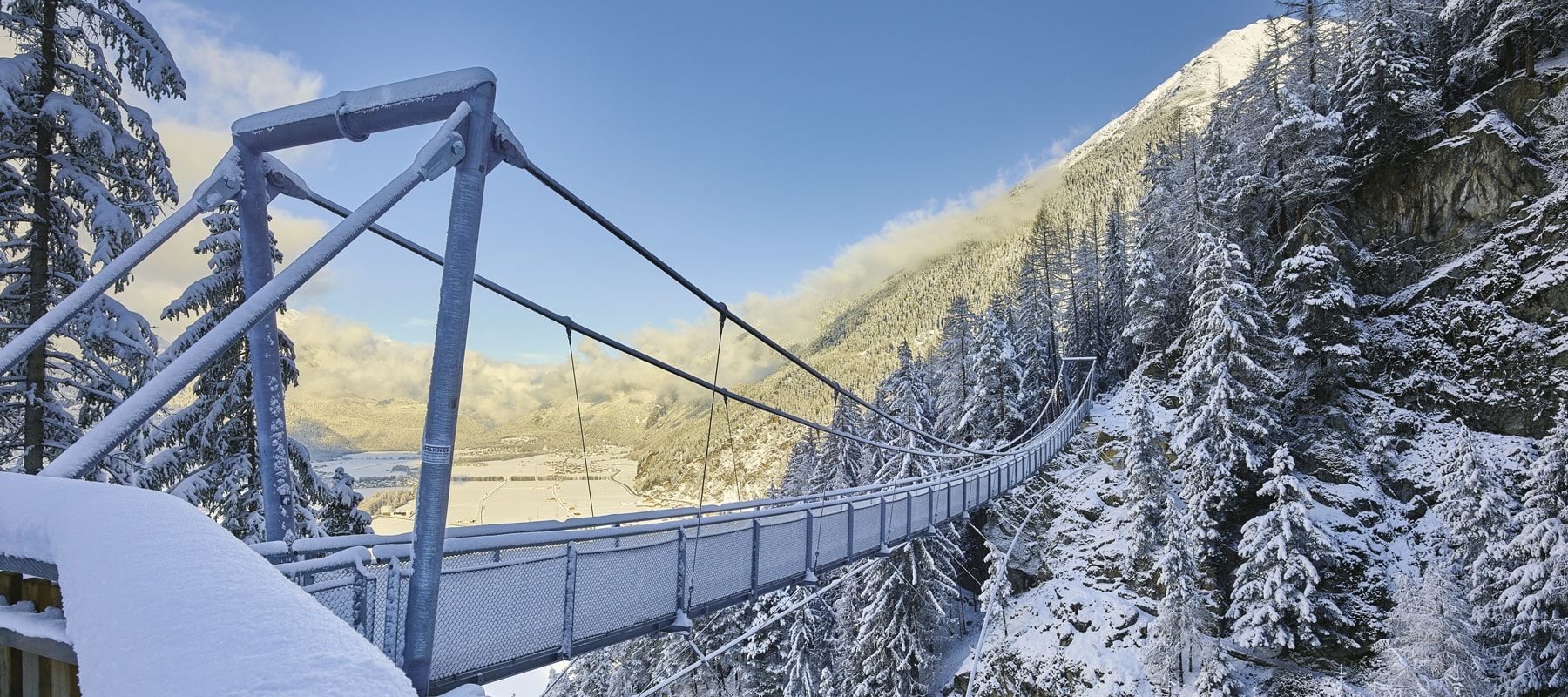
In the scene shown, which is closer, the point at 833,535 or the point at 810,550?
the point at 810,550

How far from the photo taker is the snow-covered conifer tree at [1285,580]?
18172mm

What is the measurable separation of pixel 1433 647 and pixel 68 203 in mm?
24709

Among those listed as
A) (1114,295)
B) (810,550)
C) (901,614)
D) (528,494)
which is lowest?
(528,494)

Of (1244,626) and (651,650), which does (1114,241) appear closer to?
(1244,626)

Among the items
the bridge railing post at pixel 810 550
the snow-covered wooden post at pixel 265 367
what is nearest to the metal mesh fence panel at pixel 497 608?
the snow-covered wooden post at pixel 265 367

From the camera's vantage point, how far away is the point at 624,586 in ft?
18.8

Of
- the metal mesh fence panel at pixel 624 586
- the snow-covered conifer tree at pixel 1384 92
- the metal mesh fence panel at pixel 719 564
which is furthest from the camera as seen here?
the snow-covered conifer tree at pixel 1384 92

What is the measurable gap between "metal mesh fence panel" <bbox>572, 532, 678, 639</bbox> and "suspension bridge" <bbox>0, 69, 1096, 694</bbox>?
0.05 ft

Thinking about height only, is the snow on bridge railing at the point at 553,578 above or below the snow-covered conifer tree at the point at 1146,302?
below

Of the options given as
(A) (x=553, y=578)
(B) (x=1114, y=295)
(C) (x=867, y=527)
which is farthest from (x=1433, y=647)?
(B) (x=1114, y=295)

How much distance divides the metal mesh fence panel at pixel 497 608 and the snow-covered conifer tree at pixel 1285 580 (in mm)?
20397

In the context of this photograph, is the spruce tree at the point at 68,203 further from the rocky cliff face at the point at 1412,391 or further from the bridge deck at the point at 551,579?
the rocky cliff face at the point at 1412,391

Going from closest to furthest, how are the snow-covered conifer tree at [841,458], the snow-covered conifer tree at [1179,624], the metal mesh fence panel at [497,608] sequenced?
the metal mesh fence panel at [497,608]
the snow-covered conifer tree at [1179,624]
the snow-covered conifer tree at [841,458]

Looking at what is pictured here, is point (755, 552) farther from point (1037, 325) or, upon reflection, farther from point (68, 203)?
point (1037, 325)
